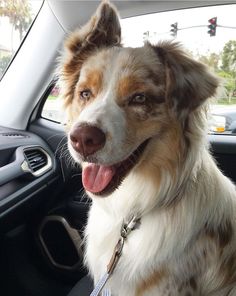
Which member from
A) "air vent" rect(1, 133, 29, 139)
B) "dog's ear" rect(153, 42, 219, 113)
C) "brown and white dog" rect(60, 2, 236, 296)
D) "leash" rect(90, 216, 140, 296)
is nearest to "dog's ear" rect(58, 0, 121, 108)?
"brown and white dog" rect(60, 2, 236, 296)

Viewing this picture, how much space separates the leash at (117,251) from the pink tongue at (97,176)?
0.95 ft

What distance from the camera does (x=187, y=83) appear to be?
6.31ft

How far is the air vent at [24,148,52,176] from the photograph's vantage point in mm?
2906

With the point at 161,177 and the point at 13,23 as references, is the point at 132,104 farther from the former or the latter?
the point at 13,23

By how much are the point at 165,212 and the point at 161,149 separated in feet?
1.03

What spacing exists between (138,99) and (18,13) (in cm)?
137

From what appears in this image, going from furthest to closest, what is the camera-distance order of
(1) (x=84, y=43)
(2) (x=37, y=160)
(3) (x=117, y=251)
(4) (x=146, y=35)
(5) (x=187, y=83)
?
1. (2) (x=37, y=160)
2. (4) (x=146, y=35)
3. (1) (x=84, y=43)
4. (3) (x=117, y=251)
5. (5) (x=187, y=83)

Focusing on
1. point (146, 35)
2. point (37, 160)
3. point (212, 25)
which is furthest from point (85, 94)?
point (212, 25)

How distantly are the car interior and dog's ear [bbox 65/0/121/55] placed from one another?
25.3 inches

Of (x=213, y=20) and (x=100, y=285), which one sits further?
(x=213, y=20)

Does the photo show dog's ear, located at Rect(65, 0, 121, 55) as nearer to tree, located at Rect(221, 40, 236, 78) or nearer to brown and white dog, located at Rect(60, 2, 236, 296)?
brown and white dog, located at Rect(60, 2, 236, 296)

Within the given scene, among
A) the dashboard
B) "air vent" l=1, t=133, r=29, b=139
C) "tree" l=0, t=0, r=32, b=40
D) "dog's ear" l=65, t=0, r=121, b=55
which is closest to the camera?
"dog's ear" l=65, t=0, r=121, b=55

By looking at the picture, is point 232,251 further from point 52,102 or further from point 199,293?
point 52,102

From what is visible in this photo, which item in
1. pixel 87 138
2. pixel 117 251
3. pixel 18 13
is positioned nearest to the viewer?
pixel 87 138
